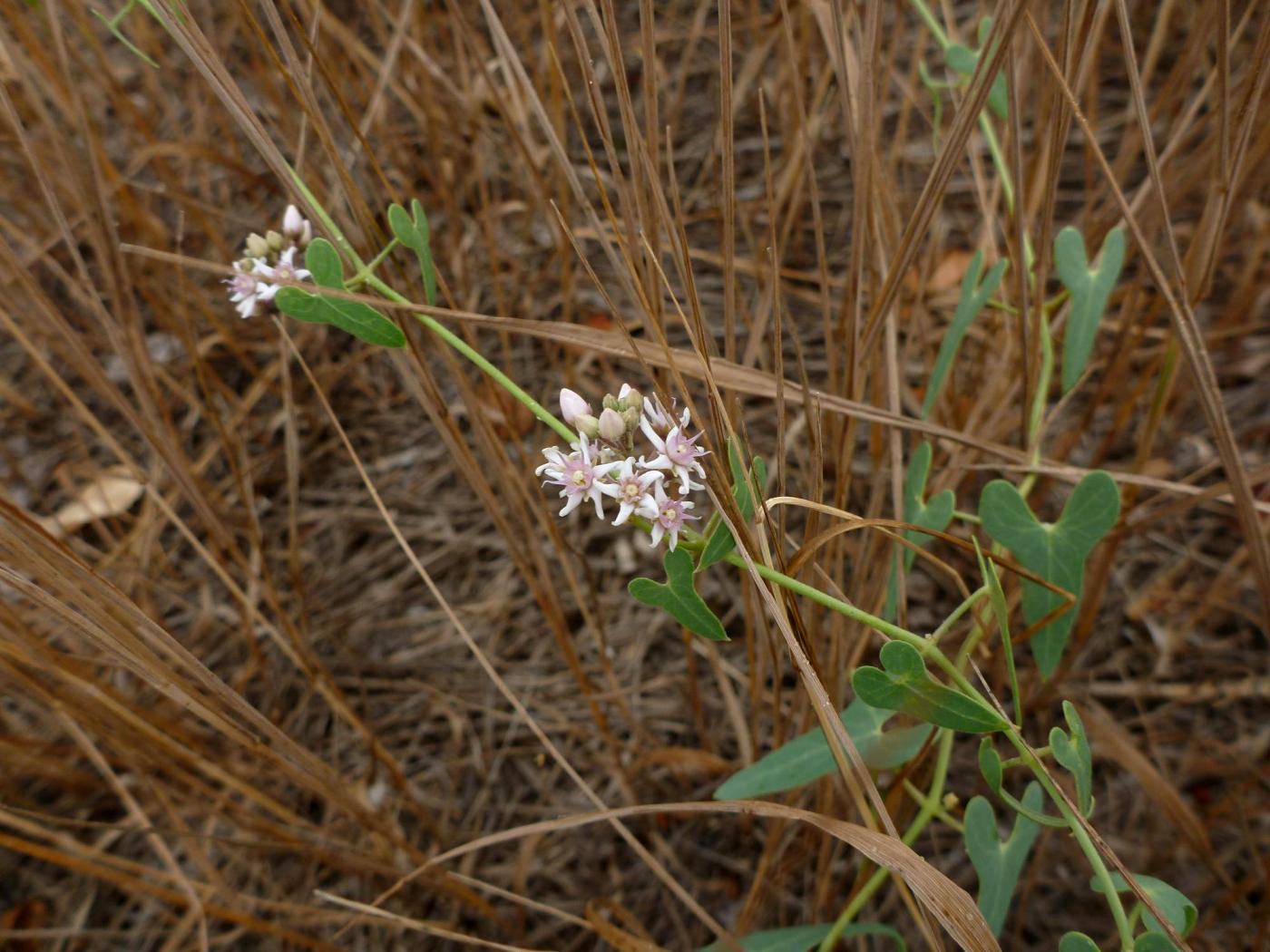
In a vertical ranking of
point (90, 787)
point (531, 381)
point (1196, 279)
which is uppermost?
point (1196, 279)

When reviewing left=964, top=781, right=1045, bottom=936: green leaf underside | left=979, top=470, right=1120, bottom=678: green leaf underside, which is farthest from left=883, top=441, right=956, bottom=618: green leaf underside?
left=964, top=781, right=1045, bottom=936: green leaf underside

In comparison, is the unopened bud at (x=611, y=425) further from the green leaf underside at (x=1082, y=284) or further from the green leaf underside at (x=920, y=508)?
the green leaf underside at (x=1082, y=284)

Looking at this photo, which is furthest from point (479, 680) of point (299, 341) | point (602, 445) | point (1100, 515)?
point (1100, 515)

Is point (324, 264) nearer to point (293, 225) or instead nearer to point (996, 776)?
point (293, 225)

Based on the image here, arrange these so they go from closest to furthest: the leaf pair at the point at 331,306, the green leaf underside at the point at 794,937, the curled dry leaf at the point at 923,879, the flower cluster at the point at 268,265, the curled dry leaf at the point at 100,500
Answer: the curled dry leaf at the point at 923,879, the leaf pair at the point at 331,306, the flower cluster at the point at 268,265, the green leaf underside at the point at 794,937, the curled dry leaf at the point at 100,500

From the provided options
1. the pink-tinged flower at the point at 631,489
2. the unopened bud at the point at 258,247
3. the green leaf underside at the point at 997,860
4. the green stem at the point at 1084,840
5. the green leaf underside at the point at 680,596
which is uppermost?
the unopened bud at the point at 258,247

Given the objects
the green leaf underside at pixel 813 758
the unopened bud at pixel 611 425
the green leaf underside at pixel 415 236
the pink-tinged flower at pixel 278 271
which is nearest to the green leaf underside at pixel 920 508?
the green leaf underside at pixel 813 758

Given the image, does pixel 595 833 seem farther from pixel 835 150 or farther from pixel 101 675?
pixel 835 150

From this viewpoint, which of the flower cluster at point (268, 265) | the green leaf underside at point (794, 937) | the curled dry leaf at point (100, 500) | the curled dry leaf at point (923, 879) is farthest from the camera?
the curled dry leaf at point (100, 500)
